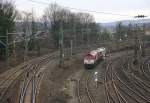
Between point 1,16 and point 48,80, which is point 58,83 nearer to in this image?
point 48,80

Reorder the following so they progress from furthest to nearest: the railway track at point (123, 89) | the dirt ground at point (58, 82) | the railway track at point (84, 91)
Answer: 1. the dirt ground at point (58, 82)
2. the railway track at point (84, 91)
3. the railway track at point (123, 89)

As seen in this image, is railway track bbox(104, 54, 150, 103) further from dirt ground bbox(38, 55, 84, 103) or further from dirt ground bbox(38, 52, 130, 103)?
dirt ground bbox(38, 55, 84, 103)

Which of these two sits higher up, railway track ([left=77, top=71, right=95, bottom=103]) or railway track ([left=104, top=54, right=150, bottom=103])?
railway track ([left=104, top=54, right=150, bottom=103])

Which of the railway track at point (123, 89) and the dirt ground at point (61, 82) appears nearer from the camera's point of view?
the railway track at point (123, 89)

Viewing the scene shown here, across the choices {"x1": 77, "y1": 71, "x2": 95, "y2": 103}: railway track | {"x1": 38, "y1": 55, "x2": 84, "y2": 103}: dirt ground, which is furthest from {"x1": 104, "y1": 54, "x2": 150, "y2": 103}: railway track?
{"x1": 38, "y1": 55, "x2": 84, "y2": 103}: dirt ground

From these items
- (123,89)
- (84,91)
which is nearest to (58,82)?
(84,91)

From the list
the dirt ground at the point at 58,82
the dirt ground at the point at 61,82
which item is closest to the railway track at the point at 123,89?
the dirt ground at the point at 61,82

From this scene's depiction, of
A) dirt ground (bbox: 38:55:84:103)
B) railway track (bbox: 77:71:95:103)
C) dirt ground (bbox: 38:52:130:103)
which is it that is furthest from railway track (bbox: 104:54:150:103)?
dirt ground (bbox: 38:55:84:103)

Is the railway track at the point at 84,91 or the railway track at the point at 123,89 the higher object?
the railway track at the point at 123,89

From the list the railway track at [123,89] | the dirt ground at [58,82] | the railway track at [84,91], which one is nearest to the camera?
the railway track at [123,89]

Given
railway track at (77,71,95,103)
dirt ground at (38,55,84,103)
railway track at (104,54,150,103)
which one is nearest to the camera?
railway track at (104,54,150,103)

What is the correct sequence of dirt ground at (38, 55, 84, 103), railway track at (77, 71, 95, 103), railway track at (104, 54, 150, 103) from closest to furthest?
railway track at (104, 54, 150, 103), railway track at (77, 71, 95, 103), dirt ground at (38, 55, 84, 103)

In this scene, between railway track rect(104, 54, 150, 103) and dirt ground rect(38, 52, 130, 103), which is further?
dirt ground rect(38, 52, 130, 103)

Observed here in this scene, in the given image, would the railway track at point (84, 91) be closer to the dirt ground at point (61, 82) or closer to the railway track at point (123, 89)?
the dirt ground at point (61, 82)
